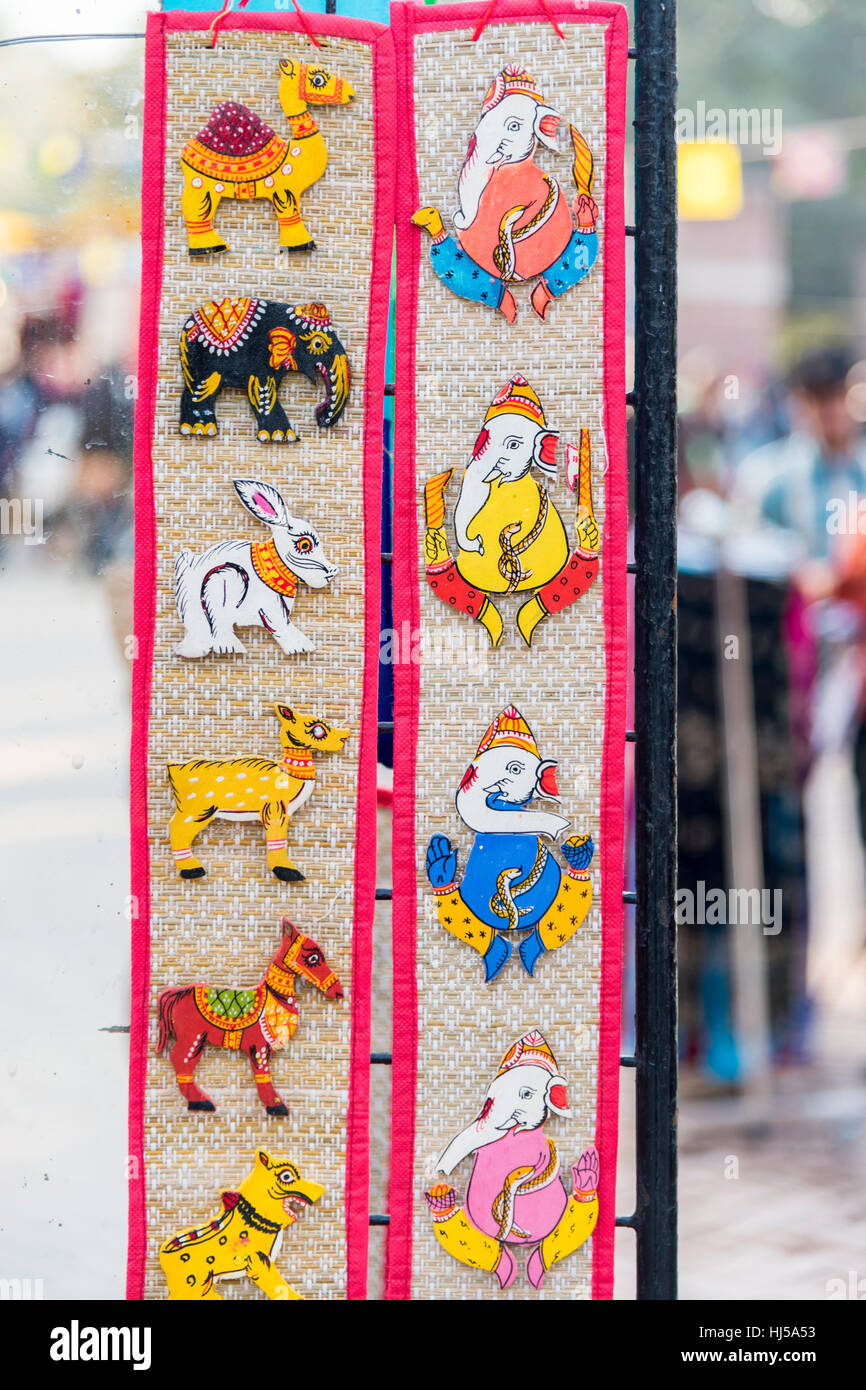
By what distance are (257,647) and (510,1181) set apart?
688mm

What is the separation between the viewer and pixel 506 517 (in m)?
1.57

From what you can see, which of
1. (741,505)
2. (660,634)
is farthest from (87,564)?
(741,505)

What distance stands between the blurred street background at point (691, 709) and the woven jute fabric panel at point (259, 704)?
129 millimetres

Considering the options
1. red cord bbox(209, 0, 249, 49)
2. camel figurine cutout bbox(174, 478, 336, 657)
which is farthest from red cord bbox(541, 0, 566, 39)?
camel figurine cutout bbox(174, 478, 336, 657)

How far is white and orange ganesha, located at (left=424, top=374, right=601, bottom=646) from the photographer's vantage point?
157 centimetres

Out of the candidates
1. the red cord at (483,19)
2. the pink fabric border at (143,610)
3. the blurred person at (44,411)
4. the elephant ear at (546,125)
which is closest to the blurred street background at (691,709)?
the blurred person at (44,411)

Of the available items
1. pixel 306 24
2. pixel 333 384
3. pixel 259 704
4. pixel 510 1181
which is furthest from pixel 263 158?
pixel 510 1181

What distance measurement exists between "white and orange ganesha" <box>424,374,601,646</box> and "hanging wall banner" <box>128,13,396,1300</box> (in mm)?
89

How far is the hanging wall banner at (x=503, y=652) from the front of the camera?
5.13 ft

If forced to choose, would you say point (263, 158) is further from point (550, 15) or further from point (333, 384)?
point (550, 15)

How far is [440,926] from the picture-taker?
158 cm

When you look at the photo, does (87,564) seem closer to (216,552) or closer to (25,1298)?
(216,552)

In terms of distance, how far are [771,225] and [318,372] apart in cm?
537

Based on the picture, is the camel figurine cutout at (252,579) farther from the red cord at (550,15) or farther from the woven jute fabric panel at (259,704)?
the red cord at (550,15)
